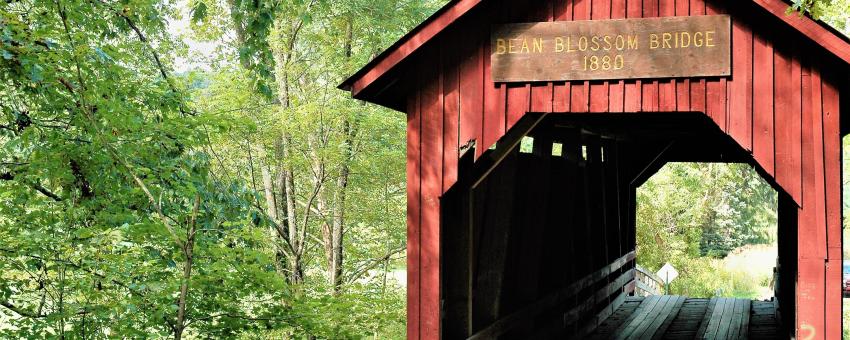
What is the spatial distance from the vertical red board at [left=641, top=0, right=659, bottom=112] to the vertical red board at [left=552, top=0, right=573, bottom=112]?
1.65 feet

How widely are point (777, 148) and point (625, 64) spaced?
1120 mm

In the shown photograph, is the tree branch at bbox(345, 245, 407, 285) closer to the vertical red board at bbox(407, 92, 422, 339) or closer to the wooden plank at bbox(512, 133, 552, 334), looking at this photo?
the wooden plank at bbox(512, 133, 552, 334)

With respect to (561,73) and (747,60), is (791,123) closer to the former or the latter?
(747,60)

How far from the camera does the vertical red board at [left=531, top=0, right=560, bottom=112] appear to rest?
605cm

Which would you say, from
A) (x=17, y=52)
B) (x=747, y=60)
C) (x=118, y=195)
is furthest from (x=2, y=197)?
(x=747, y=60)

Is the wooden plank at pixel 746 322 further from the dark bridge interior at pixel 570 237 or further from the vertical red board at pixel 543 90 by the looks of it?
the vertical red board at pixel 543 90

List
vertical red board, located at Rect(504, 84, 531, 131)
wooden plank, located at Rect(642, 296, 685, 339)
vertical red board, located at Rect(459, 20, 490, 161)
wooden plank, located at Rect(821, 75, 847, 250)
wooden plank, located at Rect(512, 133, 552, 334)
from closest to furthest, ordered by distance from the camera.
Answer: wooden plank, located at Rect(821, 75, 847, 250) < vertical red board, located at Rect(504, 84, 531, 131) < vertical red board, located at Rect(459, 20, 490, 161) < wooden plank, located at Rect(512, 133, 552, 334) < wooden plank, located at Rect(642, 296, 685, 339)

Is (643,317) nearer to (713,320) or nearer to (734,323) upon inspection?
(713,320)

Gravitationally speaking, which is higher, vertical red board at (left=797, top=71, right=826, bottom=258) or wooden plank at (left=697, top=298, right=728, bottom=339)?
vertical red board at (left=797, top=71, right=826, bottom=258)

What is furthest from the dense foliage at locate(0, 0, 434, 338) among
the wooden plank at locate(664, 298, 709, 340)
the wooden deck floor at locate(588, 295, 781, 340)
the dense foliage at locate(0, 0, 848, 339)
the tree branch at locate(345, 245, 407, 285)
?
the tree branch at locate(345, 245, 407, 285)

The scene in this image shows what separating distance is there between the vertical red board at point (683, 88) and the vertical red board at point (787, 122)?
0.54 metres

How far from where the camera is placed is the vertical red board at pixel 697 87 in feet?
18.8

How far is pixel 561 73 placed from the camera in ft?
19.7

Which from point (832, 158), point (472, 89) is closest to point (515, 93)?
point (472, 89)
